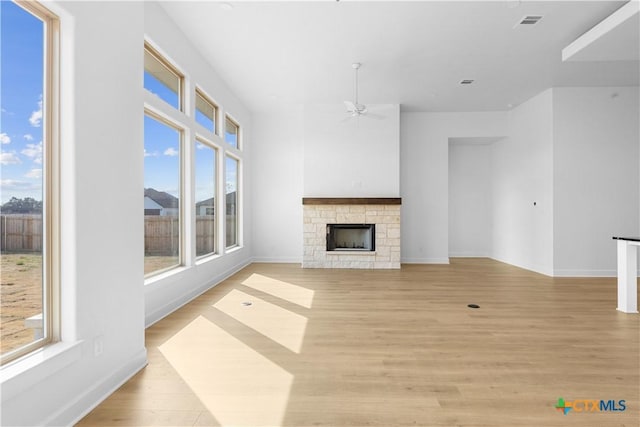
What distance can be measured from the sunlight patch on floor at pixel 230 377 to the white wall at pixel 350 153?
14.5ft

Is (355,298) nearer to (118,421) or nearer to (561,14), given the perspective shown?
(118,421)

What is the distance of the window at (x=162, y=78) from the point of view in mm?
3553

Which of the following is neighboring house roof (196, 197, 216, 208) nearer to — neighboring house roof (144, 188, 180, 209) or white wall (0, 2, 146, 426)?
neighboring house roof (144, 188, 180, 209)

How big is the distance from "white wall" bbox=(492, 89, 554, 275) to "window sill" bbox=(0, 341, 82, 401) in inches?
267

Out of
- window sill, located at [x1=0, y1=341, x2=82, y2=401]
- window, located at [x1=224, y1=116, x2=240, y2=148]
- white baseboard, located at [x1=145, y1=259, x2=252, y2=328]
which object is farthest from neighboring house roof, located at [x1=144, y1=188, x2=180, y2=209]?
window, located at [x1=224, y1=116, x2=240, y2=148]

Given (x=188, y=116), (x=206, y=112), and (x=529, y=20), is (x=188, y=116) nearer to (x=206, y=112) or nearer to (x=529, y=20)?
(x=206, y=112)

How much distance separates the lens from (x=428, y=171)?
293 inches

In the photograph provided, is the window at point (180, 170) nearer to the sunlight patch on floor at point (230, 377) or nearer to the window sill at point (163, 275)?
the window sill at point (163, 275)

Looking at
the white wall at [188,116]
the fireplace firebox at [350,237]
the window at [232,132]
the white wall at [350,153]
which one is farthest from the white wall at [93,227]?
the fireplace firebox at [350,237]

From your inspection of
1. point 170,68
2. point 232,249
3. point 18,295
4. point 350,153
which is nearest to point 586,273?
point 350,153

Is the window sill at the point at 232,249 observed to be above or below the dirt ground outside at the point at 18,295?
below

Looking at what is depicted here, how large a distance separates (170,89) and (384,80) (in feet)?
11.0

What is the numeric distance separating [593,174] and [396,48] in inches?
170

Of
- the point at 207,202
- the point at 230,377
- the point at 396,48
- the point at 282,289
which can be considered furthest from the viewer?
the point at 207,202
